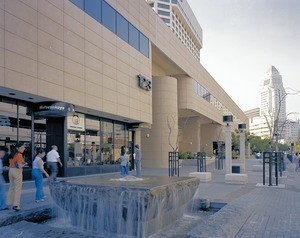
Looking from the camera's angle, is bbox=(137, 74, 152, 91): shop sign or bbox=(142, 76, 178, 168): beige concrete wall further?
Answer: bbox=(142, 76, 178, 168): beige concrete wall

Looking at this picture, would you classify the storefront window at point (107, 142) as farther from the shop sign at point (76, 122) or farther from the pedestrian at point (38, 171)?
the pedestrian at point (38, 171)

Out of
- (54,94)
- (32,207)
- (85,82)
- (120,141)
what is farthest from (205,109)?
(32,207)

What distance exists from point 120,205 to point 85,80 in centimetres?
1446

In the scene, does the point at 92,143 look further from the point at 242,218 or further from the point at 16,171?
the point at 242,218

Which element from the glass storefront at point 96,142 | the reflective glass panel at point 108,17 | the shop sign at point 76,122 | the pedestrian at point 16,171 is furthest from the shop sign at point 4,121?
the reflective glass panel at point 108,17

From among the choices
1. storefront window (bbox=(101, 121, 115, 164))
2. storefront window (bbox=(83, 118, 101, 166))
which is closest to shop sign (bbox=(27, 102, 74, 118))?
storefront window (bbox=(83, 118, 101, 166))

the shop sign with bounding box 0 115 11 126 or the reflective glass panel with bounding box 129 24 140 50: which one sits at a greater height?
the reflective glass panel with bounding box 129 24 140 50

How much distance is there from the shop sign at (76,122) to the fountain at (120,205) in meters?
12.9

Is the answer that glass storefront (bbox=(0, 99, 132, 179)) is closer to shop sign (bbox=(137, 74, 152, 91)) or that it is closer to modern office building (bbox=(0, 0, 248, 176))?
modern office building (bbox=(0, 0, 248, 176))

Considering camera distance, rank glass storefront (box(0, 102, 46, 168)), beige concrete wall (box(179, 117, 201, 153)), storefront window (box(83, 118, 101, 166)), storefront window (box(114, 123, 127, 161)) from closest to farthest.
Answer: glass storefront (box(0, 102, 46, 168))
storefront window (box(83, 118, 101, 166))
storefront window (box(114, 123, 127, 161))
beige concrete wall (box(179, 117, 201, 153))

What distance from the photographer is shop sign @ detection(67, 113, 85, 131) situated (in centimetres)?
2182

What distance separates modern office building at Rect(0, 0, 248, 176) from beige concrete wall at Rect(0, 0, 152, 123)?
5 centimetres

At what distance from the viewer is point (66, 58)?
19.2 meters

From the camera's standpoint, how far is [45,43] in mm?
17438
